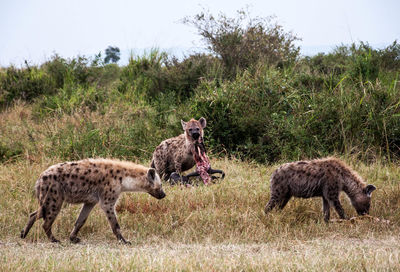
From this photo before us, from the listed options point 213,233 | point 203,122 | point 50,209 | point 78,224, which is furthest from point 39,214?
point 203,122

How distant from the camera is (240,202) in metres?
6.45

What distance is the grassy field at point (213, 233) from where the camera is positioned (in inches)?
166

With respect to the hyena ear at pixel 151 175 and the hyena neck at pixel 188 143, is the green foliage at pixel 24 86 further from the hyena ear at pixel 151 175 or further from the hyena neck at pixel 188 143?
the hyena ear at pixel 151 175

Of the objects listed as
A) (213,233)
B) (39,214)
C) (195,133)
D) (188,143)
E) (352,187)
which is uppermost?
(195,133)

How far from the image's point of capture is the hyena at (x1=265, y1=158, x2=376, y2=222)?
5930mm

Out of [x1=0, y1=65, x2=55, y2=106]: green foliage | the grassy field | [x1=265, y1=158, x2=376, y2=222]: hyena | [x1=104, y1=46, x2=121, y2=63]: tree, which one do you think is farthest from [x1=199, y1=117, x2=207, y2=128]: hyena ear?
[x1=104, y1=46, x2=121, y2=63]: tree

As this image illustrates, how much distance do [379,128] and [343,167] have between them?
10.2ft

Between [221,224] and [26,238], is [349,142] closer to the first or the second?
[221,224]

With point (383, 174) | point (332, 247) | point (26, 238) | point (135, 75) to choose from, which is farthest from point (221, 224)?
point (135, 75)

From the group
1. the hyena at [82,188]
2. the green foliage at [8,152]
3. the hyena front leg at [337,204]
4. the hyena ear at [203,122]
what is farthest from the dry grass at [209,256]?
the green foliage at [8,152]

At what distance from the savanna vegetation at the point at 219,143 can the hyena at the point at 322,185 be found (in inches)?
8.8

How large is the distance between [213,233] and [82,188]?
1464 mm

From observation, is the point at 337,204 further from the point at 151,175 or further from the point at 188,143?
the point at 188,143

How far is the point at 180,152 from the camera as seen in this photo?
7.96m
